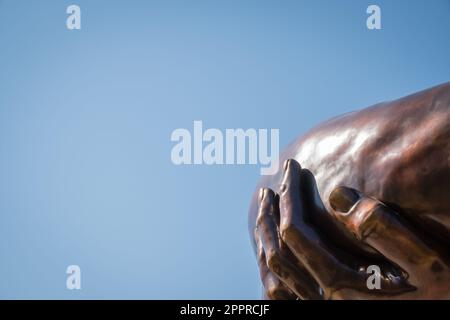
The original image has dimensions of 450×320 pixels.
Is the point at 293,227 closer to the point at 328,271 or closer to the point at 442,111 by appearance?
the point at 328,271

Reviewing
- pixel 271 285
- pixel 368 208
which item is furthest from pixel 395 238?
pixel 271 285

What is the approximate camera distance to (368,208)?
100cm

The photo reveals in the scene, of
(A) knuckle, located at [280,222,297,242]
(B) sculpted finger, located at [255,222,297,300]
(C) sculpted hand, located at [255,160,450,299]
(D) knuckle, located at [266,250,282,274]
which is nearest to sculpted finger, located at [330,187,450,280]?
(C) sculpted hand, located at [255,160,450,299]

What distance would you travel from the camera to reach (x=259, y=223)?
1.32 metres

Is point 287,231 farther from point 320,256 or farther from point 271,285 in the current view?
point 271,285

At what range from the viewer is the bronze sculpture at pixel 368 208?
946 millimetres

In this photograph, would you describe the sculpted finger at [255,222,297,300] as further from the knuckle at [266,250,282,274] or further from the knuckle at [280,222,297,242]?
the knuckle at [280,222,297,242]

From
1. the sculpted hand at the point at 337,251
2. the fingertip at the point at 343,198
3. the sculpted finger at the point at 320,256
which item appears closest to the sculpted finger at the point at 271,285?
the sculpted hand at the point at 337,251

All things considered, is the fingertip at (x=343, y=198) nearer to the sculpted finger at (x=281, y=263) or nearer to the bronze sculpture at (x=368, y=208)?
the bronze sculpture at (x=368, y=208)

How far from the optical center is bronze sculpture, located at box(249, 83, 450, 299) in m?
0.95

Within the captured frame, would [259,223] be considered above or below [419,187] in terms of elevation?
below

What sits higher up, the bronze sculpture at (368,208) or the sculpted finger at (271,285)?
the bronze sculpture at (368,208)
